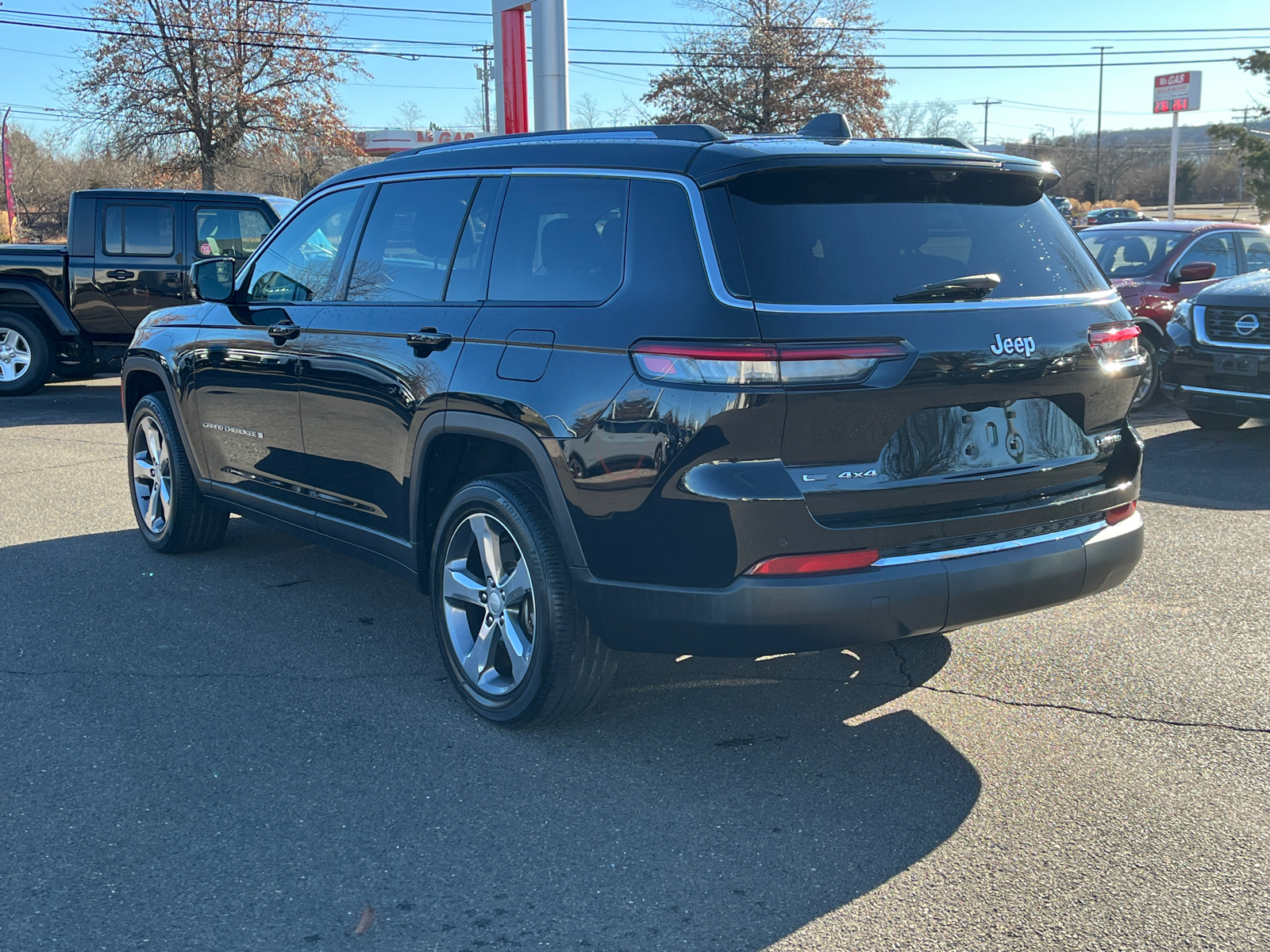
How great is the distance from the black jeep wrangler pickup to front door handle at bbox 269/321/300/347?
804 cm

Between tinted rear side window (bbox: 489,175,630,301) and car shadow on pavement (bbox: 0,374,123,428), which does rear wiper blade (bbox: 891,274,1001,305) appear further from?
car shadow on pavement (bbox: 0,374,123,428)

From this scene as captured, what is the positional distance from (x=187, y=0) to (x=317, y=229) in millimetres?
33518

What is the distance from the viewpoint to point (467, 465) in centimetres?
413

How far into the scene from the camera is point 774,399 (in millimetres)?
3055

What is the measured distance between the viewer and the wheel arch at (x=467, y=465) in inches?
138

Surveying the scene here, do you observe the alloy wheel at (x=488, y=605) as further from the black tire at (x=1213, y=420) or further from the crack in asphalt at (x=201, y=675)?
the black tire at (x=1213, y=420)

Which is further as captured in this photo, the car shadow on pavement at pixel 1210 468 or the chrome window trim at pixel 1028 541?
the car shadow on pavement at pixel 1210 468

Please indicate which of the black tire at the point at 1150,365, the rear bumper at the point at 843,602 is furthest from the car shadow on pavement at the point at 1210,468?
the rear bumper at the point at 843,602

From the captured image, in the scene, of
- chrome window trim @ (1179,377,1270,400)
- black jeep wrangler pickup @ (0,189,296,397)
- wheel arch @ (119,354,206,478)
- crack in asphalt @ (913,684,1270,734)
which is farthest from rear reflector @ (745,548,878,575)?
black jeep wrangler pickup @ (0,189,296,397)

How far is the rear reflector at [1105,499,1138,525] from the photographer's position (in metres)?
3.71

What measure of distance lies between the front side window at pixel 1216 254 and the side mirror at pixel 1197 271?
0.53 feet

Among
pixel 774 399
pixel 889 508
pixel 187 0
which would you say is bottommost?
pixel 889 508

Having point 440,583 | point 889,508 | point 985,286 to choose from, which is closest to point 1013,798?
point 889,508

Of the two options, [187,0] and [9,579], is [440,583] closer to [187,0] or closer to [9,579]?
[9,579]
